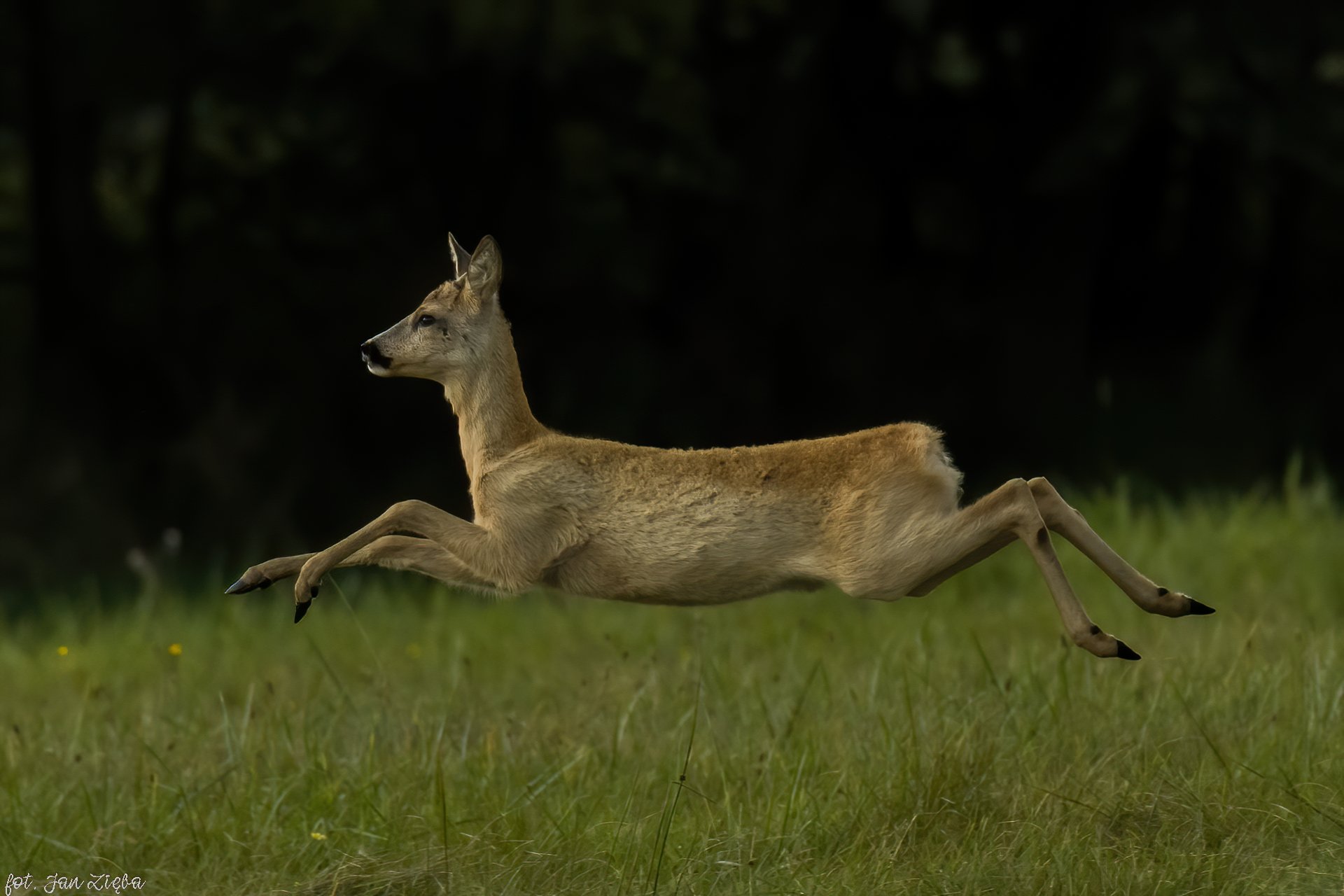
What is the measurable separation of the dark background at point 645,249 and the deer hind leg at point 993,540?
9599 millimetres

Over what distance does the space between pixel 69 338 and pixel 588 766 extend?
9.77 m

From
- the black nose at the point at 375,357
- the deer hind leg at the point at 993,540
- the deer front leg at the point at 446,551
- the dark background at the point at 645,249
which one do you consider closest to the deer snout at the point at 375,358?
the black nose at the point at 375,357

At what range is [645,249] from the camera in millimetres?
13359

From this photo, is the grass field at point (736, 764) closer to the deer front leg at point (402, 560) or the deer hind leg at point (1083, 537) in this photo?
the deer front leg at point (402, 560)

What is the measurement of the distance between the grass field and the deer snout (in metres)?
1.55

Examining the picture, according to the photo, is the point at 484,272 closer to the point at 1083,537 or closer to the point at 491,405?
the point at 491,405

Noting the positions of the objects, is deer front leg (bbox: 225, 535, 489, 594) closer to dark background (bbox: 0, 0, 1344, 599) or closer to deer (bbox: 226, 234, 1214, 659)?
deer (bbox: 226, 234, 1214, 659)

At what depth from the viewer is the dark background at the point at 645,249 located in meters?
12.7

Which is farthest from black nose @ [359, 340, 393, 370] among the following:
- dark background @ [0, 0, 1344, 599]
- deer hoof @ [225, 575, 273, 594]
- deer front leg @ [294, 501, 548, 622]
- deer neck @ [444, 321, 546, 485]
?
dark background @ [0, 0, 1344, 599]

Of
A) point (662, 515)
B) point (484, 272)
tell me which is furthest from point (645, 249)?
point (662, 515)

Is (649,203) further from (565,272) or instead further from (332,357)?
(332,357)

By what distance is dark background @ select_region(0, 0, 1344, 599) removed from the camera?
1271cm

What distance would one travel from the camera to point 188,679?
26.0 ft

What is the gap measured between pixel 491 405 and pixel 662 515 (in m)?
0.44
